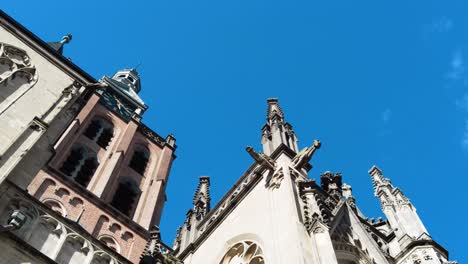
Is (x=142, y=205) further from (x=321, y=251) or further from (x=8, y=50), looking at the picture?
(x=321, y=251)

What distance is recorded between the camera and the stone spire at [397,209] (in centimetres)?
1235

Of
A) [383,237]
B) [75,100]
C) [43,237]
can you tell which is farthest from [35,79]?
[383,237]

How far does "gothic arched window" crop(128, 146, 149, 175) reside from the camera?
73.6 ft

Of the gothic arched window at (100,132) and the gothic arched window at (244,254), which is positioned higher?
the gothic arched window at (100,132)

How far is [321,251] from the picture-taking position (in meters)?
8.22

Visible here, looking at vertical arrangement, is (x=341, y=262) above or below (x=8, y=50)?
below

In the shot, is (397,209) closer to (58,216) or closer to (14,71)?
(58,216)

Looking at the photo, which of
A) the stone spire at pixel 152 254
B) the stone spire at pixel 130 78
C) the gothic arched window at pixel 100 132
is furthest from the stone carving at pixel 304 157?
the stone spire at pixel 130 78

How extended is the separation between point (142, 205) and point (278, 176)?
28.8ft

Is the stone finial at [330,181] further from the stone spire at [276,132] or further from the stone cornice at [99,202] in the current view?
the stone cornice at [99,202]

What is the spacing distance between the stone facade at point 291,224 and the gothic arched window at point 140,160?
25.9 feet

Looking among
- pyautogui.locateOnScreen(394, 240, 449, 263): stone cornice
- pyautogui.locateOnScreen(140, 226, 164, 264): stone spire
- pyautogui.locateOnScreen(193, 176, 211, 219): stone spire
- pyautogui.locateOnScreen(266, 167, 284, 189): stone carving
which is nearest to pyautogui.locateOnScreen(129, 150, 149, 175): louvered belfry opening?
pyautogui.locateOnScreen(193, 176, 211, 219): stone spire

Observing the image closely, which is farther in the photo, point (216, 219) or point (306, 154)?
point (216, 219)

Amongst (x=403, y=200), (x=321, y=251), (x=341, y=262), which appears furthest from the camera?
(x=403, y=200)
